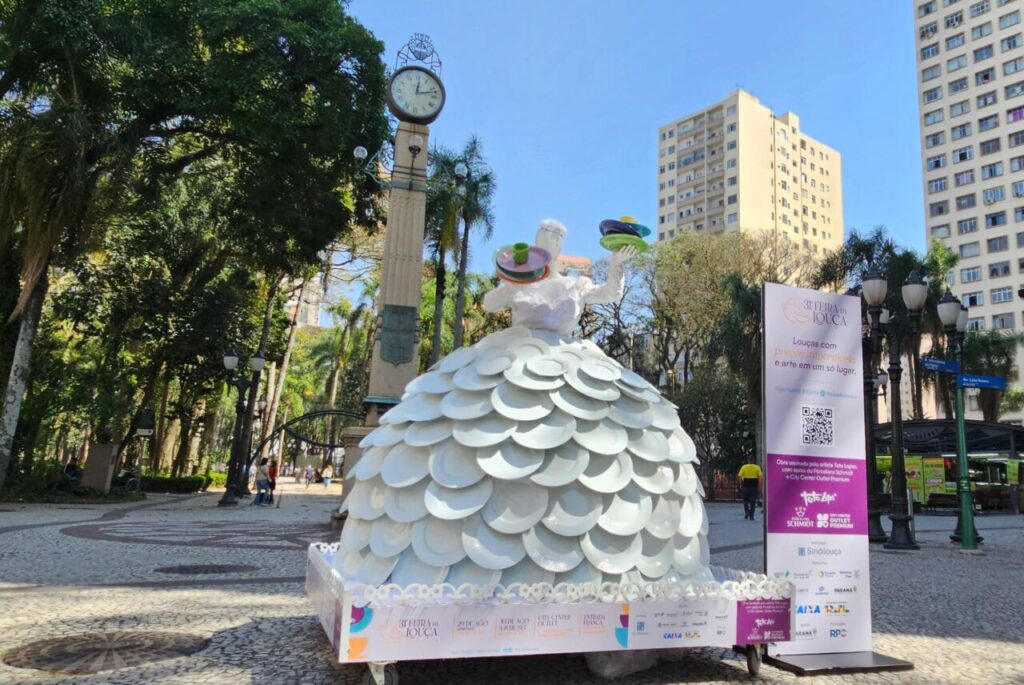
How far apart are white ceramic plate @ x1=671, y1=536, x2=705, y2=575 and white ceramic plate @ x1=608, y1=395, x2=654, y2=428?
64cm

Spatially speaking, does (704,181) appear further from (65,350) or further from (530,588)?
(530,588)

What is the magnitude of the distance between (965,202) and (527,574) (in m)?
70.7

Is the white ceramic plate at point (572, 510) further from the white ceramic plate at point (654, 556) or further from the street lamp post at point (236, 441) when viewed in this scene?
the street lamp post at point (236, 441)

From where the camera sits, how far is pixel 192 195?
74.0 ft

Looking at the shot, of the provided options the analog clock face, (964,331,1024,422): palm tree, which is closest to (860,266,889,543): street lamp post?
the analog clock face

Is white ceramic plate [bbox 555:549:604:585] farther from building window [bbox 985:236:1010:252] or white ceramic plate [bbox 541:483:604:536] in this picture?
building window [bbox 985:236:1010:252]

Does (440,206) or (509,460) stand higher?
(440,206)

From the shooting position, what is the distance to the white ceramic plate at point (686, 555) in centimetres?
366

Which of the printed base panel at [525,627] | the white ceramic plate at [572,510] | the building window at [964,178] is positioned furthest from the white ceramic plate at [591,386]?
the building window at [964,178]

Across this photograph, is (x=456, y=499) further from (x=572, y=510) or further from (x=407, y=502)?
(x=572, y=510)

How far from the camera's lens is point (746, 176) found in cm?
7112

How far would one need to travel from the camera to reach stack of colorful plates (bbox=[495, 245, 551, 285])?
439 cm

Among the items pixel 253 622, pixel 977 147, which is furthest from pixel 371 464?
pixel 977 147

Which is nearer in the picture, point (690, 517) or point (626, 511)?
point (626, 511)
